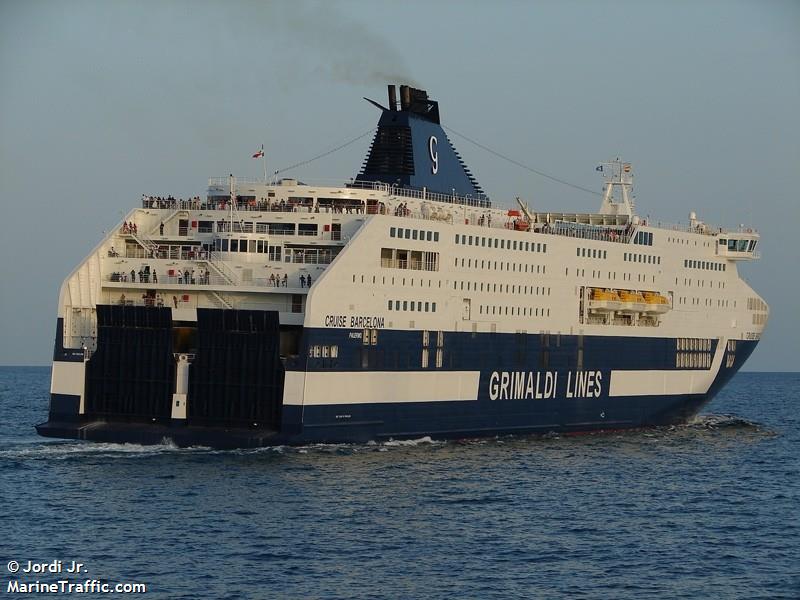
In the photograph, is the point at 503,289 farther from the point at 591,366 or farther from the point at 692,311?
the point at 692,311

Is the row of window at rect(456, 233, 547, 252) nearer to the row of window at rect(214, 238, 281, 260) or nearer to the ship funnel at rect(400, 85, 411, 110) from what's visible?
the ship funnel at rect(400, 85, 411, 110)

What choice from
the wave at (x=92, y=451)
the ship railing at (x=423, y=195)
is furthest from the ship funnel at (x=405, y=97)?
the wave at (x=92, y=451)

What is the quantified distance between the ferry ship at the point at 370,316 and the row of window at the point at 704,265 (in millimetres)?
1558

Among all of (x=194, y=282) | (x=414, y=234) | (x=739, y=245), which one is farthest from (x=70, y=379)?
(x=739, y=245)

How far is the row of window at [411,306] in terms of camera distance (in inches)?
1774

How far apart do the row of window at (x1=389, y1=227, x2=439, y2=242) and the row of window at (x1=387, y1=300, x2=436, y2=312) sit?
197cm

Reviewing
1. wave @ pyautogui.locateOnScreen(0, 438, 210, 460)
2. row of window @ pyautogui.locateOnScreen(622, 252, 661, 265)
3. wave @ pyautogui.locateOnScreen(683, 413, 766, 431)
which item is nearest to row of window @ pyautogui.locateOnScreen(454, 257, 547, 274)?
row of window @ pyautogui.locateOnScreen(622, 252, 661, 265)

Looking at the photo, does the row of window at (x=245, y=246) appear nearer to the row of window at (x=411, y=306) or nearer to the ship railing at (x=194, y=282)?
the ship railing at (x=194, y=282)

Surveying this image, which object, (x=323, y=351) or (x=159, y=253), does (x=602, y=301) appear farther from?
(x=159, y=253)

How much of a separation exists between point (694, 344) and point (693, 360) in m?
0.64

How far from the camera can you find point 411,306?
45844 millimetres

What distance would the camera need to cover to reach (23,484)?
3806cm

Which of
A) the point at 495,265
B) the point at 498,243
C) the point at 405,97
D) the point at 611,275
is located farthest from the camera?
the point at 611,275

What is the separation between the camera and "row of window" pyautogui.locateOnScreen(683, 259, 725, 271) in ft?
195
